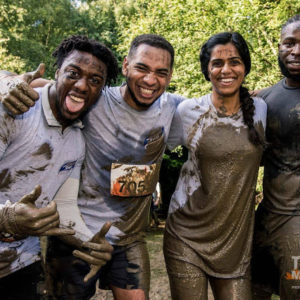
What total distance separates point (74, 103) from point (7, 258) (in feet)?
3.37

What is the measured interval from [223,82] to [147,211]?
1.10m

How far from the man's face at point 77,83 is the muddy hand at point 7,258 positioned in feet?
2.83

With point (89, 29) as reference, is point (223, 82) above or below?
below

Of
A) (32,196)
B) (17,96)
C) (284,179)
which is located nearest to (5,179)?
(32,196)

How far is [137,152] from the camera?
2658 millimetres

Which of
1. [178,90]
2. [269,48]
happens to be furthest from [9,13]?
[269,48]

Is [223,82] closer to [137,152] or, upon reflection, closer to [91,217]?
[137,152]

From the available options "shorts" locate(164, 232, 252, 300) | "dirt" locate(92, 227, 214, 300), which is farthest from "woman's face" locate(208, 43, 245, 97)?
"dirt" locate(92, 227, 214, 300)

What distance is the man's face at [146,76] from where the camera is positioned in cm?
264

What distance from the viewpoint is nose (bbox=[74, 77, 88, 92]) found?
7.83 feet

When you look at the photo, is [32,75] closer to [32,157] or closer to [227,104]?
[32,157]

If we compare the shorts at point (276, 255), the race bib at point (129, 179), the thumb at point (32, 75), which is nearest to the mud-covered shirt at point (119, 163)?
the race bib at point (129, 179)

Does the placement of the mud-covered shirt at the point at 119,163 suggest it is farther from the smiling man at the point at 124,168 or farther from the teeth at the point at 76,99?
the teeth at the point at 76,99

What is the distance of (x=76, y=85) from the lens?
239 cm
